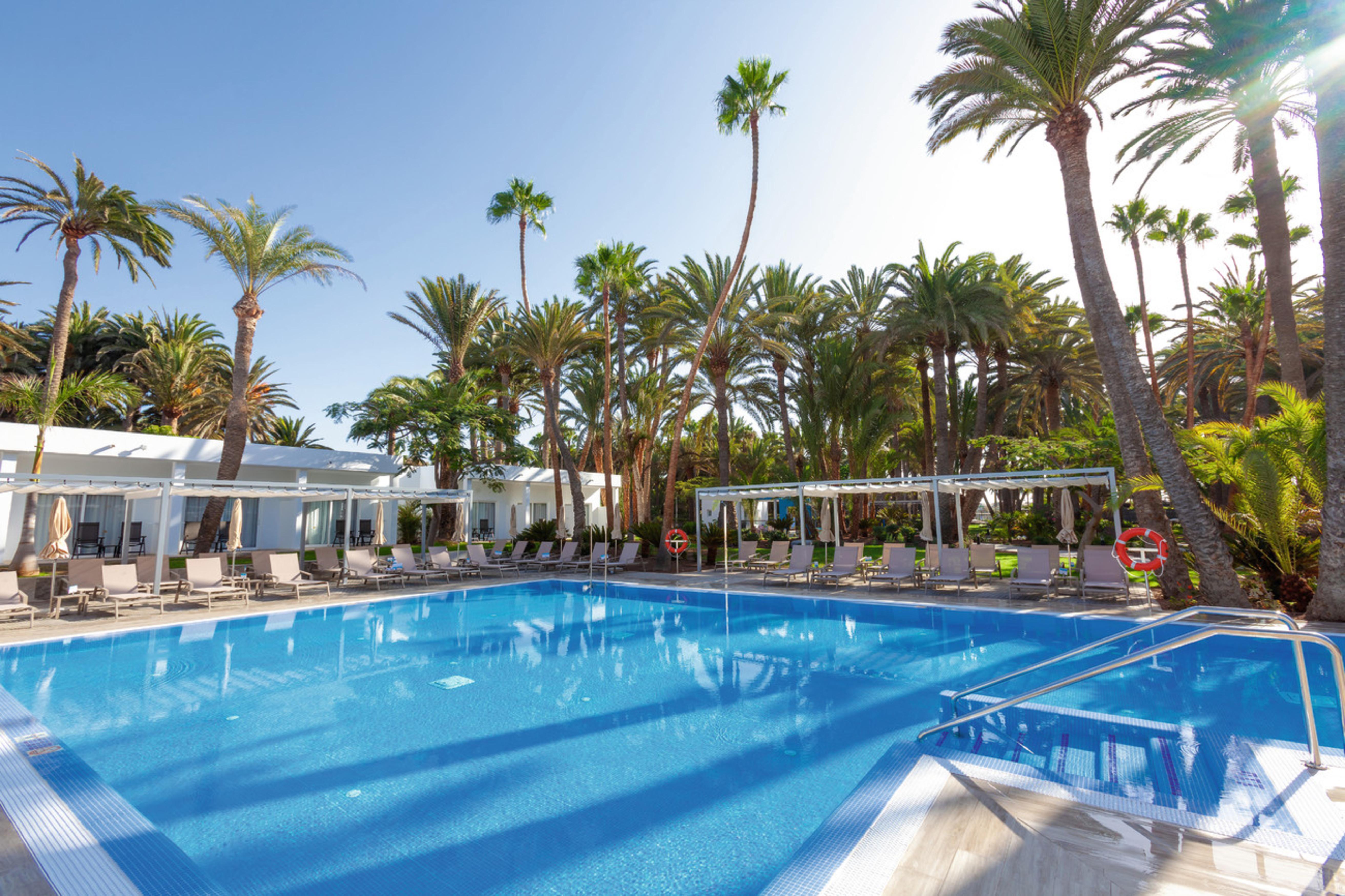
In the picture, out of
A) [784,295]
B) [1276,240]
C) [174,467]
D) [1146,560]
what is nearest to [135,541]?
[174,467]

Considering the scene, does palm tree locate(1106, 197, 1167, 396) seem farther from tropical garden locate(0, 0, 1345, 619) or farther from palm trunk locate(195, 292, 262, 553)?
palm trunk locate(195, 292, 262, 553)

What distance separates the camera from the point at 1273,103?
1238 centimetres

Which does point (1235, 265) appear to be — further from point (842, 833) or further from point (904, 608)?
point (842, 833)

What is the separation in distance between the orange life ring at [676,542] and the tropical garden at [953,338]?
69 centimetres

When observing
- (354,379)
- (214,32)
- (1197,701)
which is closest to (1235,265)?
(1197,701)

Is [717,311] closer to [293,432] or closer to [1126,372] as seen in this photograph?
[1126,372]

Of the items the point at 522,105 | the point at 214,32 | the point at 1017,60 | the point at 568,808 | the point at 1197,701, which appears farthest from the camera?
the point at 522,105

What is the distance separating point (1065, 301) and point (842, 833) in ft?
95.8

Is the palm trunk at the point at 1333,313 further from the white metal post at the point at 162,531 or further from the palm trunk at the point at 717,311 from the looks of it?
the white metal post at the point at 162,531

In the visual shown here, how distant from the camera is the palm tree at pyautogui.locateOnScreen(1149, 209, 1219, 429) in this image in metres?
24.6

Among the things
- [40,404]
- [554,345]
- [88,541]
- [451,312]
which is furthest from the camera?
[451,312]

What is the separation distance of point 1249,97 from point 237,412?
88.3 ft

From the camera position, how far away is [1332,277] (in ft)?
31.2

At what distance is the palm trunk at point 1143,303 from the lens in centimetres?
2473
